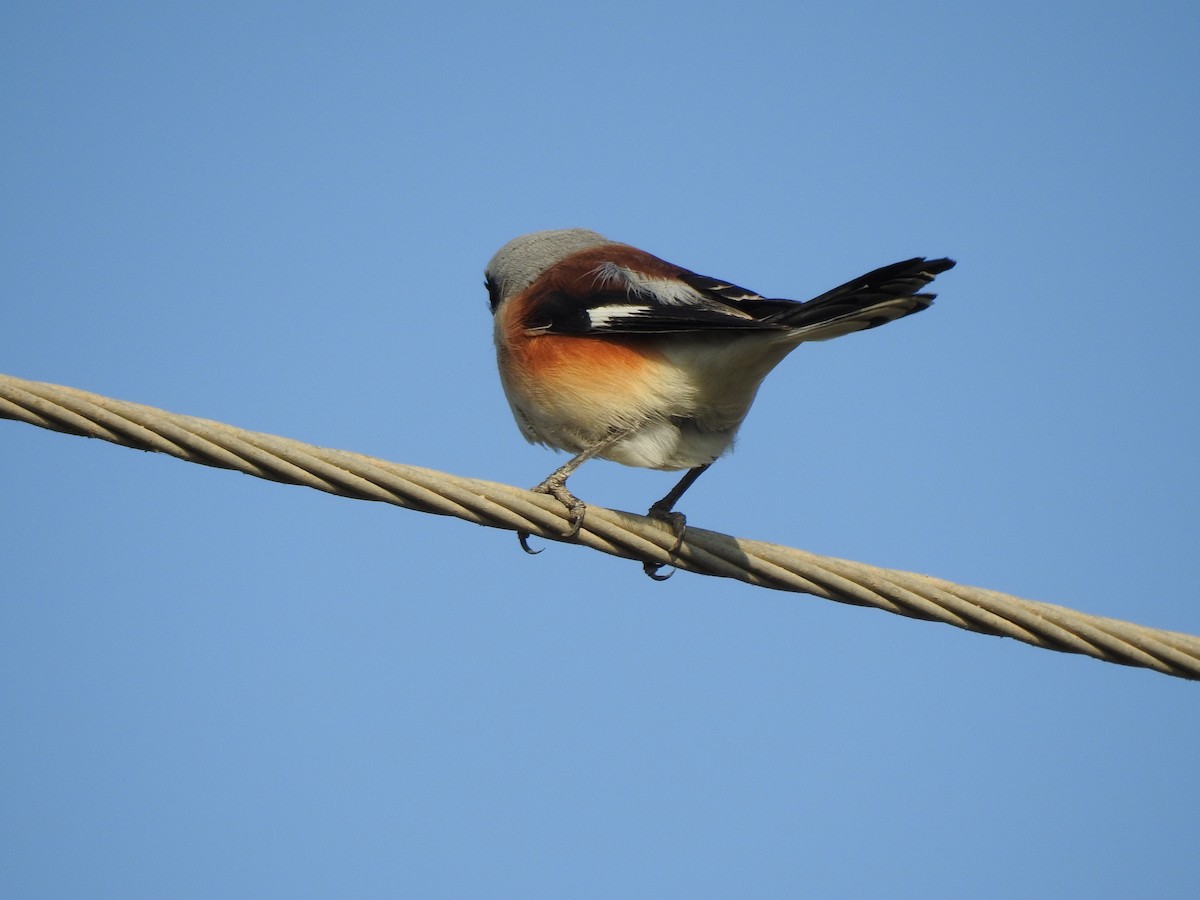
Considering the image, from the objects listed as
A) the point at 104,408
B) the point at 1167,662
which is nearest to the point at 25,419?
the point at 104,408

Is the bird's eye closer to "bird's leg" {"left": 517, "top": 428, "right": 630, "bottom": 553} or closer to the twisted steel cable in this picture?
"bird's leg" {"left": 517, "top": 428, "right": 630, "bottom": 553}

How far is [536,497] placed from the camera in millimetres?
3838

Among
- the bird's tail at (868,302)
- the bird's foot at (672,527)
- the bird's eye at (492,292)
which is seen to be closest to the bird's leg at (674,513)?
the bird's foot at (672,527)

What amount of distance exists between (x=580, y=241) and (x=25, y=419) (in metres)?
3.85

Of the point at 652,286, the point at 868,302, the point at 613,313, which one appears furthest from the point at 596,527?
the point at 652,286

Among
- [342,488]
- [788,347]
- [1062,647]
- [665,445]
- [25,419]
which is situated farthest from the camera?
[665,445]

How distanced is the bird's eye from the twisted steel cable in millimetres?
2630

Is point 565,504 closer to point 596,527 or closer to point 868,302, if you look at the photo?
point 596,527

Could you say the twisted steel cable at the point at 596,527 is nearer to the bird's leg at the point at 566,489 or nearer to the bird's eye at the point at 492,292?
the bird's leg at the point at 566,489

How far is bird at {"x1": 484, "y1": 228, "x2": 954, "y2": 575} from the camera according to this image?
4922mm

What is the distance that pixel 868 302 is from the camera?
4.20m

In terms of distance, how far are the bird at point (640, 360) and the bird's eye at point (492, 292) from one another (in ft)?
2.51

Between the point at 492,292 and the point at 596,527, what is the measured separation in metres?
2.94

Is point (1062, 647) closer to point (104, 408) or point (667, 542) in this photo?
point (667, 542)
